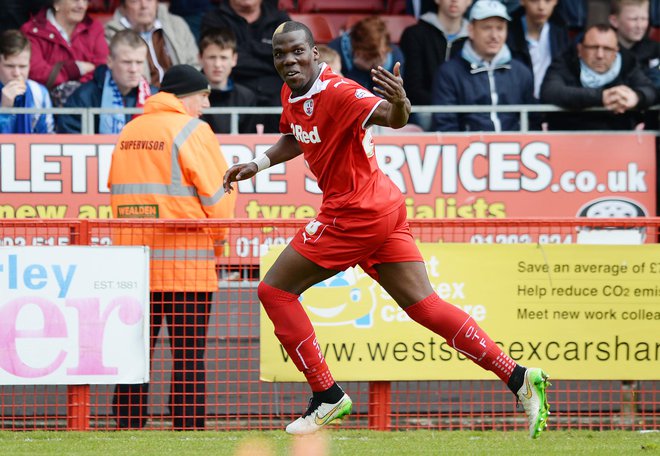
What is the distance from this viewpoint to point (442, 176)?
9.62 m

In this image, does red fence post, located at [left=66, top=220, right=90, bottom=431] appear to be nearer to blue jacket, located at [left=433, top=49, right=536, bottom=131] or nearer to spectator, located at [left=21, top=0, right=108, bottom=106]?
spectator, located at [left=21, top=0, right=108, bottom=106]

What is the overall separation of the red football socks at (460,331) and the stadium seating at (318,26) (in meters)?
6.74

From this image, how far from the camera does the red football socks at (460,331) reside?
6.43 meters

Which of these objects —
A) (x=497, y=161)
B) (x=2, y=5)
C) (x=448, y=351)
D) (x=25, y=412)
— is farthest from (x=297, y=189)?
(x=2, y=5)

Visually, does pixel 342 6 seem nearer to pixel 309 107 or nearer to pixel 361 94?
pixel 309 107

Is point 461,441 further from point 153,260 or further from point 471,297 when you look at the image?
point 153,260

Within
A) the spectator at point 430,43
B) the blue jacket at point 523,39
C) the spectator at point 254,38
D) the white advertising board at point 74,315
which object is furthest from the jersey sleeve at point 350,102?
the blue jacket at point 523,39

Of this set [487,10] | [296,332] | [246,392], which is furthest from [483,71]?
[296,332]

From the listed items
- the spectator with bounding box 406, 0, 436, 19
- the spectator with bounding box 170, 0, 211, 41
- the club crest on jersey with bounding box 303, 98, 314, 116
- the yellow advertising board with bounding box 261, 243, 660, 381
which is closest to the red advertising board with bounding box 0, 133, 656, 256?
the yellow advertising board with bounding box 261, 243, 660, 381

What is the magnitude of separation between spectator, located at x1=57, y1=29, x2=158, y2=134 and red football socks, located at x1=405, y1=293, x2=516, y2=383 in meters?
4.24

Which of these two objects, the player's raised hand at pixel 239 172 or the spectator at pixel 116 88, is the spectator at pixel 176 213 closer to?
the player's raised hand at pixel 239 172

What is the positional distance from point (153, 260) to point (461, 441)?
7.64 feet

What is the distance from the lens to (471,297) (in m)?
7.90

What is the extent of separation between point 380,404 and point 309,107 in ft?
8.52
